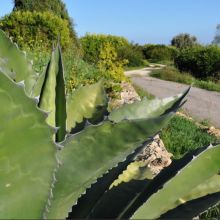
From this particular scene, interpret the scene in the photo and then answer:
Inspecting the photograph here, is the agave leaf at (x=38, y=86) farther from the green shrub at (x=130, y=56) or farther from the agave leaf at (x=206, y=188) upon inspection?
the green shrub at (x=130, y=56)

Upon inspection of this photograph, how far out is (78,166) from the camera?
110 cm

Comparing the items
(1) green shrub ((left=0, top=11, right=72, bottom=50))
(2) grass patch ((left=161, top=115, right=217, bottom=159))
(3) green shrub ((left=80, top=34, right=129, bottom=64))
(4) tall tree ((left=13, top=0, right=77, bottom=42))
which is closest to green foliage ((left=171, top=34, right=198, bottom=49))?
(3) green shrub ((left=80, top=34, right=129, bottom=64))

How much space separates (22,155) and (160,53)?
43.0 m

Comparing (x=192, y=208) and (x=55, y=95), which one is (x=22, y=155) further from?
(x=192, y=208)

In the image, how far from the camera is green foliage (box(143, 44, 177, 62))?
4281 cm

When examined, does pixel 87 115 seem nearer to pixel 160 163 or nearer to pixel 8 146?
pixel 8 146

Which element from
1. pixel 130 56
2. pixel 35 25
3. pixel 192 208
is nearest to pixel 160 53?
pixel 130 56

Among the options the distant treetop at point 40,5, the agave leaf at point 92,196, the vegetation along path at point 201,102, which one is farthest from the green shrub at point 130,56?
the agave leaf at point 92,196

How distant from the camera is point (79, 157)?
1096mm

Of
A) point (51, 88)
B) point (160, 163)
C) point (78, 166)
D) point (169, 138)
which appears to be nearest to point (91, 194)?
point (78, 166)

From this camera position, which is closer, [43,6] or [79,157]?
[79,157]

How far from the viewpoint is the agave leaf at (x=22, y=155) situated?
918 mm

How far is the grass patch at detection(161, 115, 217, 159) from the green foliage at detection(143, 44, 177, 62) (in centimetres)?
3353

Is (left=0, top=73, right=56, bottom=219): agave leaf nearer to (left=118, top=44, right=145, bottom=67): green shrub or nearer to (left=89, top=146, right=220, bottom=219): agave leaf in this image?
(left=89, top=146, right=220, bottom=219): agave leaf
